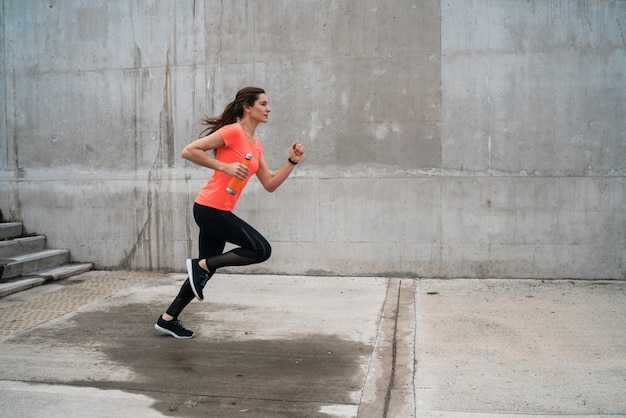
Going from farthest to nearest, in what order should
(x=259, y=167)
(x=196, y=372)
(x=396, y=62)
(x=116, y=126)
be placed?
(x=116, y=126)
(x=396, y=62)
(x=259, y=167)
(x=196, y=372)

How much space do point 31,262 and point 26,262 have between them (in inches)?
3.5

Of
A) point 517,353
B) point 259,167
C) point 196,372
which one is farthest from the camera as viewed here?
point 259,167

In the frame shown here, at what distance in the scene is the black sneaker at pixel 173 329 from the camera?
4.67m

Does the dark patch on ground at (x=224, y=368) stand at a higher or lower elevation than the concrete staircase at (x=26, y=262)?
lower

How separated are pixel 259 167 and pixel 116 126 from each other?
136 inches

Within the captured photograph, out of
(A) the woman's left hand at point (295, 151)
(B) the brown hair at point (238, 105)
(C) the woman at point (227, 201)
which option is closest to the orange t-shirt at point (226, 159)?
(C) the woman at point (227, 201)

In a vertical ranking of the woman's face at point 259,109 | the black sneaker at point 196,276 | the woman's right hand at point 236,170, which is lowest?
the black sneaker at point 196,276

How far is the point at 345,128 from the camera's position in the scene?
695cm

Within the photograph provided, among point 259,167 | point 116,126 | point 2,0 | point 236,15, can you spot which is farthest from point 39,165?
point 259,167

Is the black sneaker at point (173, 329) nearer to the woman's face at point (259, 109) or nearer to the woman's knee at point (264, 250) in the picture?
the woman's knee at point (264, 250)

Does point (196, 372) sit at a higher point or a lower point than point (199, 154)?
lower

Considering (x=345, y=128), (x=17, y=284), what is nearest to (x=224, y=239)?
(x=345, y=128)

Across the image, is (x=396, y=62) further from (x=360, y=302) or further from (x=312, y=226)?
(x=360, y=302)

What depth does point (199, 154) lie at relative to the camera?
4297 millimetres
